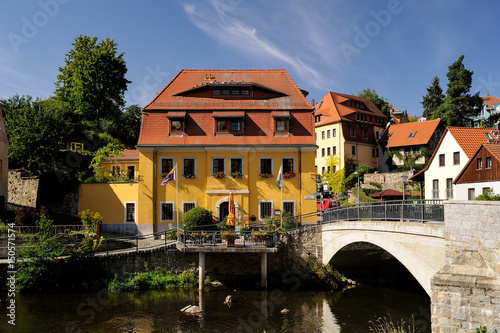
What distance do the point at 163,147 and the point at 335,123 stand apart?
29.8 meters

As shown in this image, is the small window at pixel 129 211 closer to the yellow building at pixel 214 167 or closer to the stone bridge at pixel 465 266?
the yellow building at pixel 214 167

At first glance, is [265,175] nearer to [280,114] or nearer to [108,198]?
[280,114]

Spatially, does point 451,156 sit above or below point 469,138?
below

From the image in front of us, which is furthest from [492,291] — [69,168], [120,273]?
[69,168]

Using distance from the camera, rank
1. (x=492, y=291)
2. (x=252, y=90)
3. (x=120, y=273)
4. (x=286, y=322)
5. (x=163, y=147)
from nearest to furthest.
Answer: (x=492, y=291) < (x=286, y=322) < (x=120, y=273) < (x=163, y=147) < (x=252, y=90)

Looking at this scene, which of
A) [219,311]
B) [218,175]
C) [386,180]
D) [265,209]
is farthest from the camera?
[386,180]

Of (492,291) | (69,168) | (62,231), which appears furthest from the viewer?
(69,168)

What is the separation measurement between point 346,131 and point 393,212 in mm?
37854

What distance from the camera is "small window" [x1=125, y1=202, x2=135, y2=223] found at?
3136 cm

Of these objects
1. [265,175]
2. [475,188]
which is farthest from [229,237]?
[475,188]

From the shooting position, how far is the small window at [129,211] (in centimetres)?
3136

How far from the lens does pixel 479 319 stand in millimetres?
10977

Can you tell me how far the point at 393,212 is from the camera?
17.6 m

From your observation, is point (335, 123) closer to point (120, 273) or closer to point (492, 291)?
point (120, 273)
